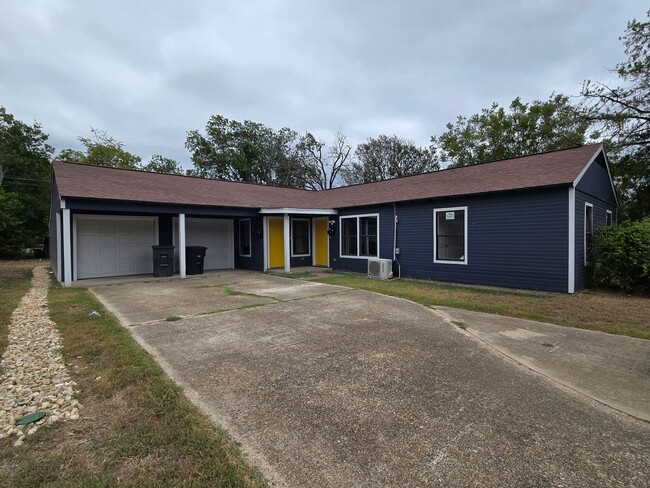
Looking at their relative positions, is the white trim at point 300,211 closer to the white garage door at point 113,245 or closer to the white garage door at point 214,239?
the white garage door at point 214,239

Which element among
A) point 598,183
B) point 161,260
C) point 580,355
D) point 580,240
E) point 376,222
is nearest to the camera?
point 580,355

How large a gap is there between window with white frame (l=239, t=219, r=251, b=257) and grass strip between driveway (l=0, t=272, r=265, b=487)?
10833 mm

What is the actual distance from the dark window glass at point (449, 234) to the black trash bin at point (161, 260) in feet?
30.1

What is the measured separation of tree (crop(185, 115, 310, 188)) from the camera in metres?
33.8

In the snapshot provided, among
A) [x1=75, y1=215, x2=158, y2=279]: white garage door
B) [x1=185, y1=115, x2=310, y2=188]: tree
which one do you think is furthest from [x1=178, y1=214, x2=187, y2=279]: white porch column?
[x1=185, y1=115, x2=310, y2=188]: tree

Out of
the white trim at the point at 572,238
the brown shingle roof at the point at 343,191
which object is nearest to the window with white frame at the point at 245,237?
the brown shingle roof at the point at 343,191

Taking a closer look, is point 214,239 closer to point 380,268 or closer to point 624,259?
point 380,268

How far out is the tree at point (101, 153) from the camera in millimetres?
30703

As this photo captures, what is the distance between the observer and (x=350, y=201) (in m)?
13.9

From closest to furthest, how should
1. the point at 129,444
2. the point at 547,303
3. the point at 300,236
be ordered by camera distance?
the point at 129,444, the point at 547,303, the point at 300,236

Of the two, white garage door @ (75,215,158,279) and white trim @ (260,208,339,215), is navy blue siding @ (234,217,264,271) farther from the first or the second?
white garage door @ (75,215,158,279)

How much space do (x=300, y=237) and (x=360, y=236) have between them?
3.08 meters

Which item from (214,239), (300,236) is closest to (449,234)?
(300,236)

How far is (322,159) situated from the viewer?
3691 centimetres
